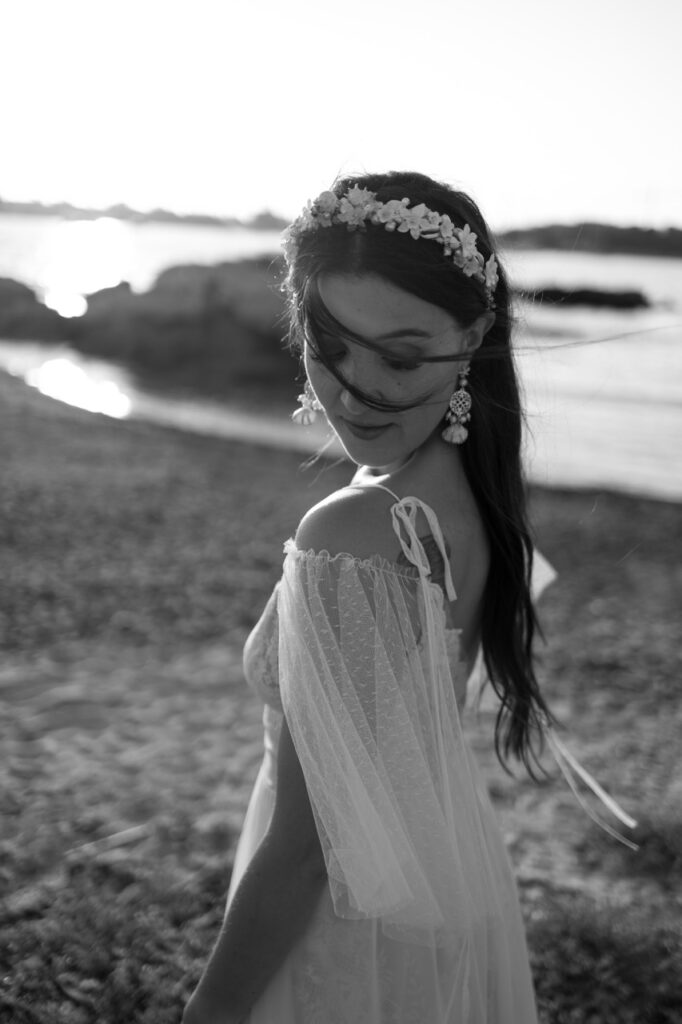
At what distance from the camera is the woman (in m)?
1.60

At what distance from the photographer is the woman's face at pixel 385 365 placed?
1.63 metres

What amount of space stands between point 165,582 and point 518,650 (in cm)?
511

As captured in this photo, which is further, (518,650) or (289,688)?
(518,650)

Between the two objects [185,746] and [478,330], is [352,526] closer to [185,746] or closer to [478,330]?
[478,330]

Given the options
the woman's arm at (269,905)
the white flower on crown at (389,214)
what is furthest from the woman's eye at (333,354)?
the woman's arm at (269,905)

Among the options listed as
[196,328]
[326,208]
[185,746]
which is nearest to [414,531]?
[326,208]

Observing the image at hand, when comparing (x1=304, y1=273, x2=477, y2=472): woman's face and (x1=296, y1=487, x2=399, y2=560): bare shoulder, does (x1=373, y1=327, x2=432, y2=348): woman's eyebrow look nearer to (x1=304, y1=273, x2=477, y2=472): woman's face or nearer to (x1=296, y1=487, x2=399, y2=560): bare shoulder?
(x1=304, y1=273, x2=477, y2=472): woman's face

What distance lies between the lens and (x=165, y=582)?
6.96 meters

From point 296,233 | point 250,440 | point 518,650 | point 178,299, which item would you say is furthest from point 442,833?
point 178,299

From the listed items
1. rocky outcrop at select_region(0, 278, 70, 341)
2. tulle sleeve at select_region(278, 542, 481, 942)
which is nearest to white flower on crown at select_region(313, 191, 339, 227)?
tulle sleeve at select_region(278, 542, 481, 942)

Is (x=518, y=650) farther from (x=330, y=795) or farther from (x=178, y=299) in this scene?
(x=178, y=299)

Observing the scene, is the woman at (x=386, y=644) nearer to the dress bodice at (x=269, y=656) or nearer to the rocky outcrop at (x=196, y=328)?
the dress bodice at (x=269, y=656)

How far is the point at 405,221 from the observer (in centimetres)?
167

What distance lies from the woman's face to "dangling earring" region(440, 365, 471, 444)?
19 millimetres
